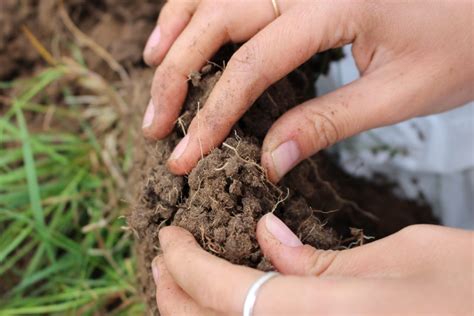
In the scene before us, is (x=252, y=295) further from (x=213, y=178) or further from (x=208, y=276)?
(x=213, y=178)

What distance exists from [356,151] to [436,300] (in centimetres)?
124

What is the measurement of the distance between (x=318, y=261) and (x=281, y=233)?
4.0 inches

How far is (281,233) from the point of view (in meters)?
1.06

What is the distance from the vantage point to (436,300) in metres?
0.85

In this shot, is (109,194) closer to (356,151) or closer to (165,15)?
(165,15)

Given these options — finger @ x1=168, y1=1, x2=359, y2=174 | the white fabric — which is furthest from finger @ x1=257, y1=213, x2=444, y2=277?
the white fabric

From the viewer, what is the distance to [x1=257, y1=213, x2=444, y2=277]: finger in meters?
0.93

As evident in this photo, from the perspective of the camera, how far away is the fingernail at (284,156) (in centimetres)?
121

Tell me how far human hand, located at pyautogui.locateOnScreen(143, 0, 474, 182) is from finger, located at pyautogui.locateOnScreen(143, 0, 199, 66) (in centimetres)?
8

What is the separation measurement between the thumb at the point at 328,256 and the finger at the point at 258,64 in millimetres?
251

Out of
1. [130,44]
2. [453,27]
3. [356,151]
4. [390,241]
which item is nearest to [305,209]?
[390,241]

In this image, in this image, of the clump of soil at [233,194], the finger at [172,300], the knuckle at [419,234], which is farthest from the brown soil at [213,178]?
the knuckle at [419,234]

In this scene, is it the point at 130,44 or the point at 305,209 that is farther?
the point at 130,44

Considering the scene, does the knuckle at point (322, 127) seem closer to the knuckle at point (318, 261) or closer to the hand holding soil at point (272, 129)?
the hand holding soil at point (272, 129)
